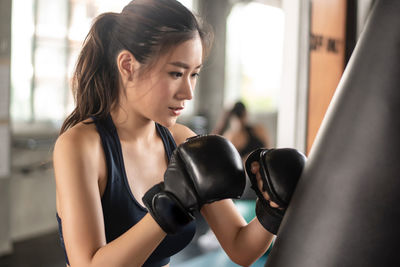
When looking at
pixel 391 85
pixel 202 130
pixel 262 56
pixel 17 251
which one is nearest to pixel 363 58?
pixel 391 85

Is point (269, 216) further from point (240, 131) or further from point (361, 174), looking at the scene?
point (240, 131)

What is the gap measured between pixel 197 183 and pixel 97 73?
1.27ft

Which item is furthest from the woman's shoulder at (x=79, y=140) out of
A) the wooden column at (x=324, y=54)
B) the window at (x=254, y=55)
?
the window at (x=254, y=55)

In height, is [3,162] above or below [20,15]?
below

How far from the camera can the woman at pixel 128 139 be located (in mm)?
677

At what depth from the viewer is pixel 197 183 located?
1.99 ft

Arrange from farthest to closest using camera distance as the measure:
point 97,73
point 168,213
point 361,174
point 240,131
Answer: point 240,131 → point 97,73 → point 168,213 → point 361,174

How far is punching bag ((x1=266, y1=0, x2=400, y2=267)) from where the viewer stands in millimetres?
359

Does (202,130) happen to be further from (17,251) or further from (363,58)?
(363,58)

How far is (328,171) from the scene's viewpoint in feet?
1.28

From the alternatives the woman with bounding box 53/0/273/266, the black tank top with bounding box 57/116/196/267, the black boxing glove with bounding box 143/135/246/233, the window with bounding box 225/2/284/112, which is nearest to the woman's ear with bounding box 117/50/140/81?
the woman with bounding box 53/0/273/266

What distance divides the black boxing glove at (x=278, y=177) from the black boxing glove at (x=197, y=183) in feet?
0.18

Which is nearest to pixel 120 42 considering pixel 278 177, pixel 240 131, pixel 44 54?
pixel 278 177

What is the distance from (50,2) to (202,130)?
2392 mm
